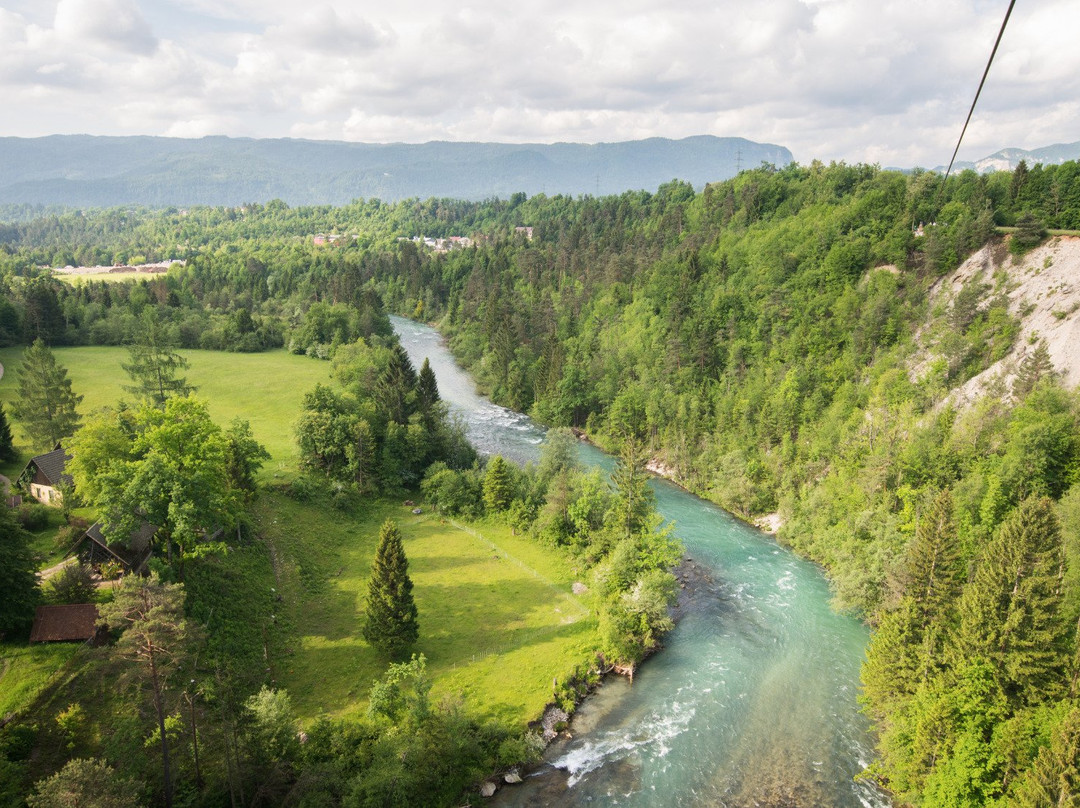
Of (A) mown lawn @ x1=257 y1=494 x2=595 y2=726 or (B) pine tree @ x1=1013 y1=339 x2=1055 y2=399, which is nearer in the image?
(A) mown lawn @ x1=257 y1=494 x2=595 y2=726

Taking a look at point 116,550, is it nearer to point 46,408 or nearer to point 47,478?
point 47,478

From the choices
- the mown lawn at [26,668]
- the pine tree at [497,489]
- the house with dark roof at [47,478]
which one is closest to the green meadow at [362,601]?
the mown lawn at [26,668]

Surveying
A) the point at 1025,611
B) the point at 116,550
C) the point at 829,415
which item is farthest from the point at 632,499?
the point at 116,550

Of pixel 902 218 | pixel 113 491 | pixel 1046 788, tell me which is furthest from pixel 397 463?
pixel 902 218

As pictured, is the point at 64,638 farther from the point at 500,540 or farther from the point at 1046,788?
the point at 1046,788

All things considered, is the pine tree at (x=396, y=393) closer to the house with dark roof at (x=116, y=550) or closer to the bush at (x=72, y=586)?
the house with dark roof at (x=116, y=550)

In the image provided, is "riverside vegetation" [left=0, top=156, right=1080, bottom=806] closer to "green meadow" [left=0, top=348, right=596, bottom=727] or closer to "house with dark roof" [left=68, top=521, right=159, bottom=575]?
"green meadow" [left=0, top=348, right=596, bottom=727]

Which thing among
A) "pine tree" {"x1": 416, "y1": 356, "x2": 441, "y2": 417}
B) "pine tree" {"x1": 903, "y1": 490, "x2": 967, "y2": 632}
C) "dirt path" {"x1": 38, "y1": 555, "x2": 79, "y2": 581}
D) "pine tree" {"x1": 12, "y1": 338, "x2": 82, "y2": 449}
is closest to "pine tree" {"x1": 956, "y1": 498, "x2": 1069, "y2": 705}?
"pine tree" {"x1": 903, "y1": 490, "x2": 967, "y2": 632}
